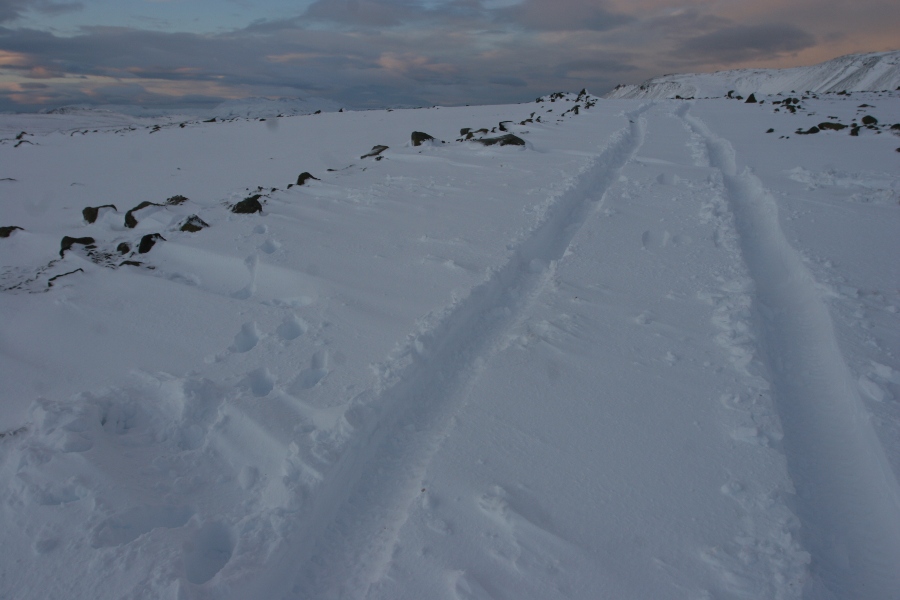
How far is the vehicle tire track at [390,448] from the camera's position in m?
2.21

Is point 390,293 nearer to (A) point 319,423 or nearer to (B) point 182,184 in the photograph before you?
(A) point 319,423

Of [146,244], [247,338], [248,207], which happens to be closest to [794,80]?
[248,207]

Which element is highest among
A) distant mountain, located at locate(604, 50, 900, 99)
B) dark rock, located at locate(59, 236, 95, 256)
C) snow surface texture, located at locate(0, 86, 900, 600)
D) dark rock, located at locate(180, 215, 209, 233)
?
distant mountain, located at locate(604, 50, 900, 99)

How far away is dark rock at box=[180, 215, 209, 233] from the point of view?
Result: 20.3 feet

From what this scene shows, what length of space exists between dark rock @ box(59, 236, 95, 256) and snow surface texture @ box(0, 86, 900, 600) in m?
0.03

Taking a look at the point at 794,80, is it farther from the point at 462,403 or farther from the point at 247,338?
the point at 247,338

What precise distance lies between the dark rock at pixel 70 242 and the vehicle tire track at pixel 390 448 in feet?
15.8

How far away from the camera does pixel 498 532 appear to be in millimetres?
2291

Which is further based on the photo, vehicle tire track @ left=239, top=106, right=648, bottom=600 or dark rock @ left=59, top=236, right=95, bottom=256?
dark rock @ left=59, top=236, right=95, bottom=256

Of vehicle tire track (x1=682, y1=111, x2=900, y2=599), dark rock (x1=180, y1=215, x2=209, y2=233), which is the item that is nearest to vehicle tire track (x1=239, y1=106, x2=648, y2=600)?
vehicle tire track (x1=682, y1=111, x2=900, y2=599)

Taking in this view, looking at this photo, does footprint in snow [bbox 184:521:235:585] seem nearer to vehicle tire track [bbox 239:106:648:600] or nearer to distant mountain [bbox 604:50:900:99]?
vehicle tire track [bbox 239:106:648:600]

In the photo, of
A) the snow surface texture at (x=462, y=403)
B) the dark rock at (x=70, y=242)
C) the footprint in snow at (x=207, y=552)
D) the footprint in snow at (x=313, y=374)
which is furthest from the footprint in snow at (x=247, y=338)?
the dark rock at (x=70, y=242)

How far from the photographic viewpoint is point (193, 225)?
621 cm

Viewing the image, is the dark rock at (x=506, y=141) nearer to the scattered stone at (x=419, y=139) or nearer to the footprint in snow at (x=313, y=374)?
the scattered stone at (x=419, y=139)
